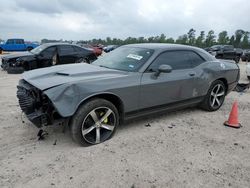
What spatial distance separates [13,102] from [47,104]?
2.68m

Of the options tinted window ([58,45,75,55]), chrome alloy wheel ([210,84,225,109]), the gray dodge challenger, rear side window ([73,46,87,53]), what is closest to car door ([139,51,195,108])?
the gray dodge challenger

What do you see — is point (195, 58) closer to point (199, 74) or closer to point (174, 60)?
point (199, 74)

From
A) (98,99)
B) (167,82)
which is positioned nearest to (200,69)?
(167,82)

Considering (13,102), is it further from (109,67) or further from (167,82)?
(167,82)

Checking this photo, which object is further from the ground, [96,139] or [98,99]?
[98,99]

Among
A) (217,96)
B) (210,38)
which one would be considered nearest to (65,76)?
(217,96)

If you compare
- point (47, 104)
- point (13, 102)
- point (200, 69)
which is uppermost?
point (200, 69)

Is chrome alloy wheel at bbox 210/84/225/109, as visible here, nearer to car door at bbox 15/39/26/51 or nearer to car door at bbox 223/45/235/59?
car door at bbox 223/45/235/59

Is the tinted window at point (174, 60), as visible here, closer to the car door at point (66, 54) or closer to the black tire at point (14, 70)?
the car door at point (66, 54)

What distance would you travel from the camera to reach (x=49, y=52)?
32.9ft

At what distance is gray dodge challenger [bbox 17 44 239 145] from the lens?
315 cm

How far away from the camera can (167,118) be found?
182 inches

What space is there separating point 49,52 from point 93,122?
25.0 ft

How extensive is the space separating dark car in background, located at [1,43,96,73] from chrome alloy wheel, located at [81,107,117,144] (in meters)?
7.11
